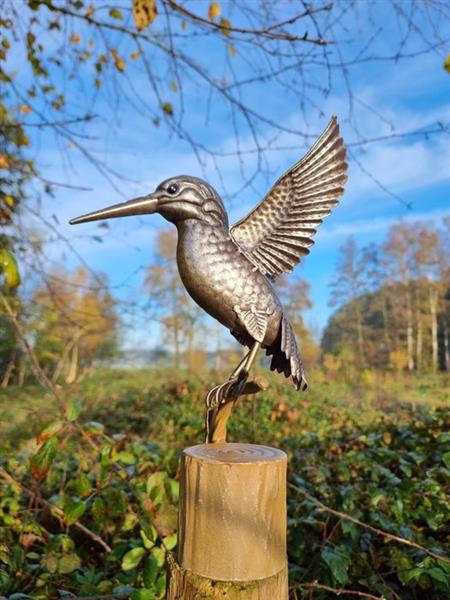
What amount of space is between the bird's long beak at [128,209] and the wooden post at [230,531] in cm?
67

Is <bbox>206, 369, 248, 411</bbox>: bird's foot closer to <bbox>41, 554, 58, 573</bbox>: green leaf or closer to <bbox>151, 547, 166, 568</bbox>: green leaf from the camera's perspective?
<bbox>151, 547, 166, 568</bbox>: green leaf

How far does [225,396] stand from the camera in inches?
45.1

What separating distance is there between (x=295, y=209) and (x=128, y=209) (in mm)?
519

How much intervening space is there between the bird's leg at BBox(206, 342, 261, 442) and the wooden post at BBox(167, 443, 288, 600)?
0.61 ft

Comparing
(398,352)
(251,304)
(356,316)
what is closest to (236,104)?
(251,304)

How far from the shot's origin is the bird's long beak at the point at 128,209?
43.8 inches

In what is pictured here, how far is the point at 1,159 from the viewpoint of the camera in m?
2.32

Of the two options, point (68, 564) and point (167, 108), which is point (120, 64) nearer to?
point (167, 108)

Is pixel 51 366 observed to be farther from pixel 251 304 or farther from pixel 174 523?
pixel 251 304

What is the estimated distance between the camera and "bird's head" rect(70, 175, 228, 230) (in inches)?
43.9

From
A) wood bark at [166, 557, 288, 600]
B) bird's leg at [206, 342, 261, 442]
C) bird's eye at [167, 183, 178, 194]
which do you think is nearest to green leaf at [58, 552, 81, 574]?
wood bark at [166, 557, 288, 600]

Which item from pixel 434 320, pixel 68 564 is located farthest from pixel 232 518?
pixel 434 320

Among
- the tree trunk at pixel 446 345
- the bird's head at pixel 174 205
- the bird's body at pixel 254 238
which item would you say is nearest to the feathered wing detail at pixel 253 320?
the bird's body at pixel 254 238

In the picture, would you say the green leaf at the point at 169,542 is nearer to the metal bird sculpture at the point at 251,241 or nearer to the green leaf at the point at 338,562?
the green leaf at the point at 338,562
